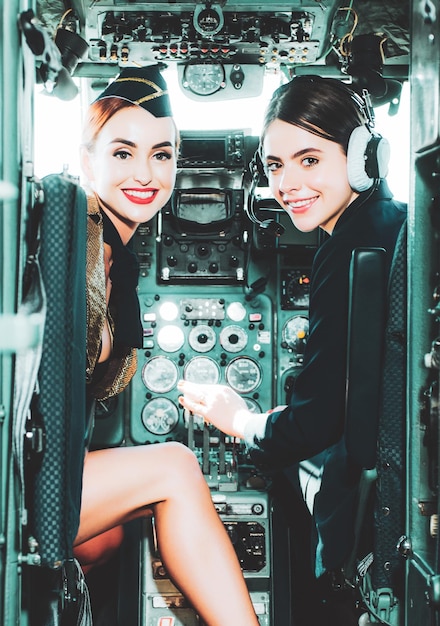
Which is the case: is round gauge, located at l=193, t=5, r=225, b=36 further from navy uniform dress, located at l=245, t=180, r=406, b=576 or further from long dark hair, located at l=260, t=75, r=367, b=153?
navy uniform dress, located at l=245, t=180, r=406, b=576

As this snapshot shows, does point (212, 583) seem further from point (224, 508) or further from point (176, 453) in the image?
point (224, 508)

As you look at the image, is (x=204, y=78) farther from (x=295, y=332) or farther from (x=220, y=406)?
(x=220, y=406)

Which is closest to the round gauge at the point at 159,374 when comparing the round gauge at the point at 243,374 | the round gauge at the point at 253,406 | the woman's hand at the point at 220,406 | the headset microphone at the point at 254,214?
the round gauge at the point at 243,374

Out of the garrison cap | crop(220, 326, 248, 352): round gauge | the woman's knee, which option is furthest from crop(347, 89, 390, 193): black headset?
crop(220, 326, 248, 352): round gauge

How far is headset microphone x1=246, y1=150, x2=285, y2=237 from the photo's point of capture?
277 cm

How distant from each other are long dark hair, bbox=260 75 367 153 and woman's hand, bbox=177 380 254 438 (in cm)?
102

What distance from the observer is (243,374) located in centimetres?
333

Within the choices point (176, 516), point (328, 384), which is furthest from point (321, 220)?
point (176, 516)

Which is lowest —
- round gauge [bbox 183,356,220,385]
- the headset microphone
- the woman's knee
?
the woman's knee

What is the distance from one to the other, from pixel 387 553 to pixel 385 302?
70 cm

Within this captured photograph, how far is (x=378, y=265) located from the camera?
1902mm

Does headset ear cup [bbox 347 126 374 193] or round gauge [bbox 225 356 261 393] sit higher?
headset ear cup [bbox 347 126 374 193]

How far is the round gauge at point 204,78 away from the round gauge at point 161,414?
58.5 inches

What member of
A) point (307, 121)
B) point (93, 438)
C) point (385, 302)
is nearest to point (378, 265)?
point (385, 302)
